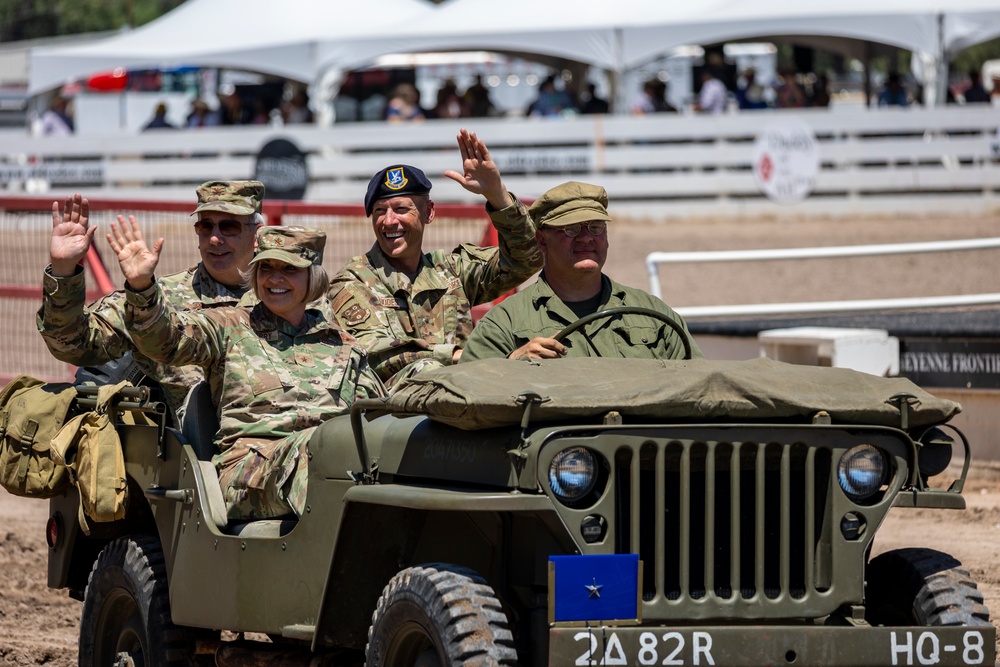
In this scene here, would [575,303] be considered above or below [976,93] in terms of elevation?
below

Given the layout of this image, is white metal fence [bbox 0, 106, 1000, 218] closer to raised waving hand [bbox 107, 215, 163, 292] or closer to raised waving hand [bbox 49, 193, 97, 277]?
raised waving hand [bbox 49, 193, 97, 277]

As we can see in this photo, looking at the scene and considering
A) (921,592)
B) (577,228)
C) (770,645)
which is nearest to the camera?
(770,645)

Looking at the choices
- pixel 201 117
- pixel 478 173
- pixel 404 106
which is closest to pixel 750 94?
pixel 404 106

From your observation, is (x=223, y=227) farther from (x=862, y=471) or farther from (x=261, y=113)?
(x=261, y=113)

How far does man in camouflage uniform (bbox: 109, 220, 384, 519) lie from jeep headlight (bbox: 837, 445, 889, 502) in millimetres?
1751

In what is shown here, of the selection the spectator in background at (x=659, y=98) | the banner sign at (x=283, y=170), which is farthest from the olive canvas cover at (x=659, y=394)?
the spectator in background at (x=659, y=98)

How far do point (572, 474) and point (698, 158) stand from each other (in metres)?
19.4

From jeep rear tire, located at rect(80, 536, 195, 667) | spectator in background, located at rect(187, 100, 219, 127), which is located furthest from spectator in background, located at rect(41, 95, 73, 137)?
jeep rear tire, located at rect(80, 536, 195, 667)

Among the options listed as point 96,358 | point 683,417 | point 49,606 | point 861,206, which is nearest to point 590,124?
point 861,206

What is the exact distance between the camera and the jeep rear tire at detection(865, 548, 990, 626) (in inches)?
171

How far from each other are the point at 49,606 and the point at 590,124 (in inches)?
630

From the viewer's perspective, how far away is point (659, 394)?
4156 mm

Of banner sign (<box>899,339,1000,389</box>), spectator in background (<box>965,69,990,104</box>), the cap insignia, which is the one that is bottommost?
banner sign (<box>899,339,1000,389</box>)

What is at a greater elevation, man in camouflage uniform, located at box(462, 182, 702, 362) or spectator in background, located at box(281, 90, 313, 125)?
spectator in background, located at box(281, 90, 313, 125)
